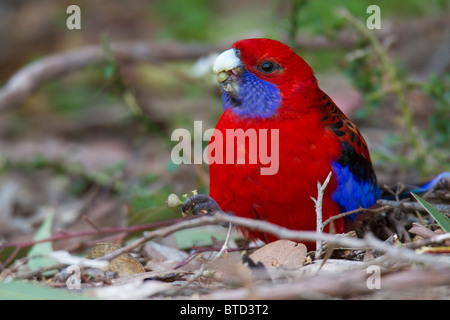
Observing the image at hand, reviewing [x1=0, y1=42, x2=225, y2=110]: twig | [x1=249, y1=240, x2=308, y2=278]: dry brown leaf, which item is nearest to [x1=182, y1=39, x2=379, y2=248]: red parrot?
[x1=249, y1=240, x2=308, y2=278]: dry brown leaf

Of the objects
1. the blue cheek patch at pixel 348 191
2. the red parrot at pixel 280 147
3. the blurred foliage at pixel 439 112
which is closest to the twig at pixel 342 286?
the red parrot at pixel 280 147

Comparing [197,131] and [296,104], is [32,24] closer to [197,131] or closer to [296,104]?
[197,131]

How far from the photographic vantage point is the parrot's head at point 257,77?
285cm

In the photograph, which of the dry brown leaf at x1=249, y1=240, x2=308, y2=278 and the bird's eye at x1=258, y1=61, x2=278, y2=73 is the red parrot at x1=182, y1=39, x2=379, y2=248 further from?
the dry brown leaf at x1=249, y1=240, x2=308, y2=278

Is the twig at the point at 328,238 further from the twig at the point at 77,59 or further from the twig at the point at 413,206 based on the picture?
the twig at the point at 77,59

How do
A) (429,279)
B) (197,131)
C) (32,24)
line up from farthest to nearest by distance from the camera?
(32,24) < (197,131) < (429,279)

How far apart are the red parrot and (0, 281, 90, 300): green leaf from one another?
78 cm

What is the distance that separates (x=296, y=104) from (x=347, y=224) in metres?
0.70

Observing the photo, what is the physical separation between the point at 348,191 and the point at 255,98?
659 mm

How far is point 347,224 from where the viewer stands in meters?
3.07

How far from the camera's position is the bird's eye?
114 inches

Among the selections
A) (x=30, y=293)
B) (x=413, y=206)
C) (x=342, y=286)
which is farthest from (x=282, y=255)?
(x=30, y=293)

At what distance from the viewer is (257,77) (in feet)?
9.46
